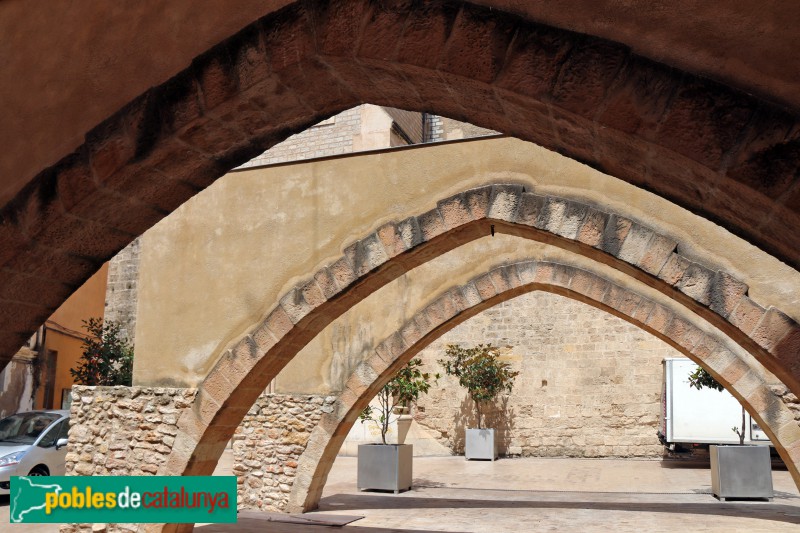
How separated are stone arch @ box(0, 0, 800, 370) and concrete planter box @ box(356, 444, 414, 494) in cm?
736

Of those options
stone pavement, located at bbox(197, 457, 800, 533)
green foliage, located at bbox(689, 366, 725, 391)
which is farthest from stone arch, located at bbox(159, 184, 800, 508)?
green foliage, located at bbox(689, 366, 725, 391)

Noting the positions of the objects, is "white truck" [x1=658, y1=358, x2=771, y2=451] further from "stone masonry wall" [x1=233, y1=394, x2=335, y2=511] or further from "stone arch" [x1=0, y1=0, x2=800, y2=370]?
"stone arch" [x1=0, y1=0, x2=800, y2=370]

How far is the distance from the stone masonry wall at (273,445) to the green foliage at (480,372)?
6.92 meters

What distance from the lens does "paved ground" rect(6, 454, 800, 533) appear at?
7535mm

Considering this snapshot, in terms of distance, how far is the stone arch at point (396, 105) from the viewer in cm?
209

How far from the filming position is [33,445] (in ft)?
32.5

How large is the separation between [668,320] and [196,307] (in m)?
4.61

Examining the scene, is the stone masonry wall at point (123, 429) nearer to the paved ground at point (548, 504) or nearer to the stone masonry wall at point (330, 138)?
the paved ground at point (548, 504)

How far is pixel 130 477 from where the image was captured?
6.81 metres

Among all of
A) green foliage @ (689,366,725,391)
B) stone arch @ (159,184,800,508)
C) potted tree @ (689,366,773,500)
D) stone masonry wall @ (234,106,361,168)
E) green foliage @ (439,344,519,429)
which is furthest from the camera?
stone masonry wall @ (234,106,361,168)

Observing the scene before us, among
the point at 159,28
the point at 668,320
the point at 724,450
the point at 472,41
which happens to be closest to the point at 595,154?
the point at 472,41

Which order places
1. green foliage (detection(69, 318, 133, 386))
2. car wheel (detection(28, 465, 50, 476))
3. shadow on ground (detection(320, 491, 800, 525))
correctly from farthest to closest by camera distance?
green foliage (detection(69, 318, 133, 386)) < car wheel (detection(28, 465, 50, 476)) < shadow on ground (detection(320, 491, 800, 525))

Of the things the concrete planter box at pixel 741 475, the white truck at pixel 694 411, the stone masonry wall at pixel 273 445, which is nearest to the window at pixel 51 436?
the stone masonry wall at pixel 273 445

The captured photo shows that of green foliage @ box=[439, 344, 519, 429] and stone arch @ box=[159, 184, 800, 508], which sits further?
green foliage @ box=[439, 344, 519, 429]
